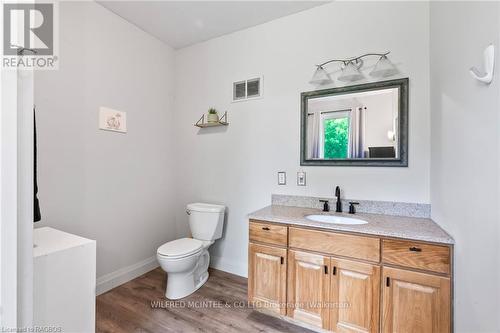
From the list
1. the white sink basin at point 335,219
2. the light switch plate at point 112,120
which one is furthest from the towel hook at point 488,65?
the light switch plate at point 112,120

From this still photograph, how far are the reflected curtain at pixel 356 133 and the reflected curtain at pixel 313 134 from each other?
0.27 metres

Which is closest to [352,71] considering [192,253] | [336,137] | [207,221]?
[336,137]

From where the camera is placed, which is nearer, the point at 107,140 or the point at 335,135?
the point at 335,135

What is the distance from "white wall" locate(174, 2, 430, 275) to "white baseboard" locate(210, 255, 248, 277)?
0.04 feet

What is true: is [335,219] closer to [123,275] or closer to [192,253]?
[192,253]

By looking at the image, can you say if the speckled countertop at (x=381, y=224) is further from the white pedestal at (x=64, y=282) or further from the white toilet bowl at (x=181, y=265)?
the white pedestal at (x=64, y=282)

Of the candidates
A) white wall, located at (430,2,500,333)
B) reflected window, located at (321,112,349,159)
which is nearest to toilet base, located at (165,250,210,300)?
reflected window, located at (321,112,349,159)

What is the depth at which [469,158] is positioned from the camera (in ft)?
3.53

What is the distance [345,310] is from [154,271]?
206 cm

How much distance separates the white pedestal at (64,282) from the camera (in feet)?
3.88

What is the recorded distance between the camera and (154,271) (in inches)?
103

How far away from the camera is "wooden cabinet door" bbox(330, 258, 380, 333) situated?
144 centimetres

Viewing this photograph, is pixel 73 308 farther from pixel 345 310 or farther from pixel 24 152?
pixel 345 310
